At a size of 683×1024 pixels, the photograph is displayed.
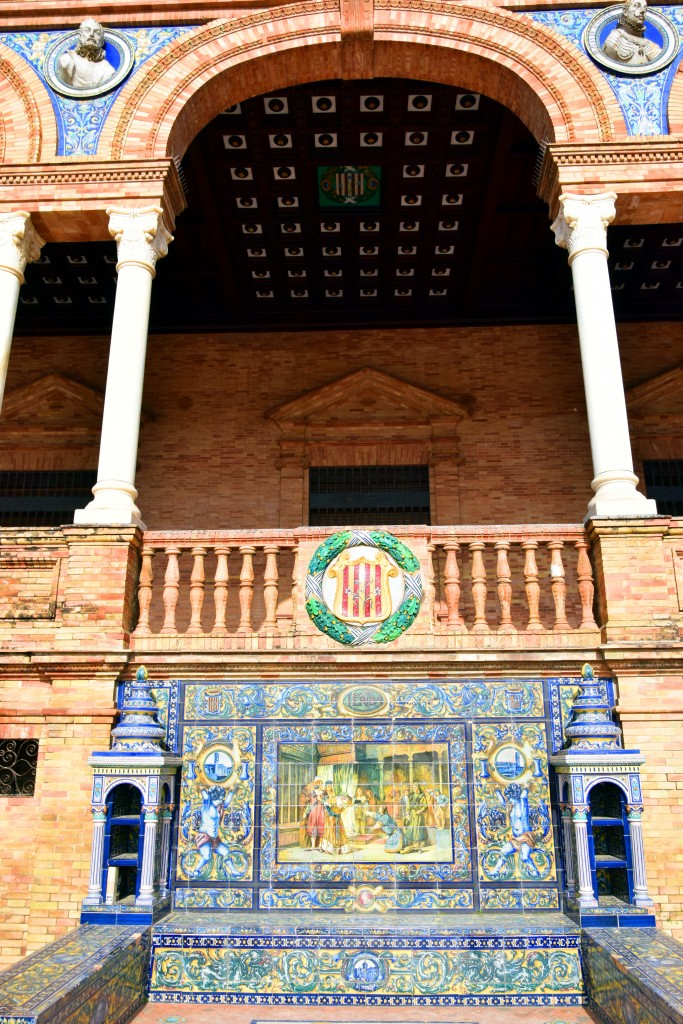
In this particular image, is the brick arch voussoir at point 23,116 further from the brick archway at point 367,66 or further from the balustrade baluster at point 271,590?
the balustrade baluster at point 271,590

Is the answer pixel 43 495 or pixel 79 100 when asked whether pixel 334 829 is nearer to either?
pixel 79 100

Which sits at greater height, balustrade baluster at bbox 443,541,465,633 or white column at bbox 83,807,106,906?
balustrade baluster at bbox 443,541,465,633

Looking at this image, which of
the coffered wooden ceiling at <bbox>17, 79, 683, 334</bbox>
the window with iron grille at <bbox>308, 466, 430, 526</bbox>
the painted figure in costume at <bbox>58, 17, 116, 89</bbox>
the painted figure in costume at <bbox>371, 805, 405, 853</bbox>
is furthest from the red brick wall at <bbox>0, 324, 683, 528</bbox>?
the painted figure in costume at <bbox>371, 805, 405, 853</bbox>

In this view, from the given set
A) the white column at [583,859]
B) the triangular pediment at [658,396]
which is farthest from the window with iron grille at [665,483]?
the white column at [583,859]

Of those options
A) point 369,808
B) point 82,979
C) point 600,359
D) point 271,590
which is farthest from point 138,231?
point 82,979

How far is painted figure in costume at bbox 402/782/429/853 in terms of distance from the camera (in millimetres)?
6945

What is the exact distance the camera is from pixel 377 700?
7355 millimetres

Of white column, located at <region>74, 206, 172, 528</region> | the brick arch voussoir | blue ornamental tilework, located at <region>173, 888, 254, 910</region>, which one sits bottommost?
blue ornamental tilework, located at <region>173, 888, 254, 910</region>

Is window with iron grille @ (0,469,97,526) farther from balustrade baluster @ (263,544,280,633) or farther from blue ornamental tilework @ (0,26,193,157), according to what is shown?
balustrade baluster @ (263,544,280,633)

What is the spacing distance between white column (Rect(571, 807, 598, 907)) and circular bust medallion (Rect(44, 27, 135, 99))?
8432 mm

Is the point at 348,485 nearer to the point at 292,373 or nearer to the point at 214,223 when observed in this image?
the point at 292,373

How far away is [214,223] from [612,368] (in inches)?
229

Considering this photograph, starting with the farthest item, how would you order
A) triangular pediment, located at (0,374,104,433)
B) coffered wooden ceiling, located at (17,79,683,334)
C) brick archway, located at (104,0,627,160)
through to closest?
1. triangular pediment, located at (0,374,104,433)
2. coffered wooden ceiling, located at (17,79,683,334)
3. brick archway, located at (104,0,627,160)

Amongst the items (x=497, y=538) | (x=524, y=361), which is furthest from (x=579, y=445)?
(x=497, y=538)
